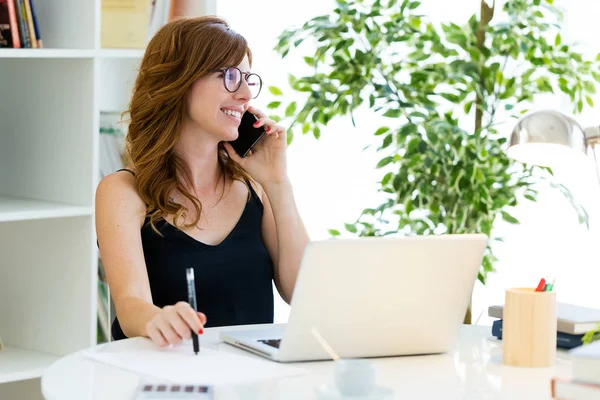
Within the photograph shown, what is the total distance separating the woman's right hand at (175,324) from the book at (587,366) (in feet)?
2.22

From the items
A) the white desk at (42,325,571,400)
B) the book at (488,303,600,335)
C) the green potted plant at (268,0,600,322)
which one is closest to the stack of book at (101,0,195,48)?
the green potted plant at (268,0,600,322)

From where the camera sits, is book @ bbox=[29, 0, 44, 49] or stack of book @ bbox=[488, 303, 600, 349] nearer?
stack of book @ bbox=[488, 303, 600, 349]

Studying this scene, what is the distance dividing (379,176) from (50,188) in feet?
4.19

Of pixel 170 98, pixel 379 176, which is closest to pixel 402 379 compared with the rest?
pixel 170 98

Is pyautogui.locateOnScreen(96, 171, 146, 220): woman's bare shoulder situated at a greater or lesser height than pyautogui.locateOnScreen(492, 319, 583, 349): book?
greater

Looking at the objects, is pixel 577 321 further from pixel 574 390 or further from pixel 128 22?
pixel 128 22

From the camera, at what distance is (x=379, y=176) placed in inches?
144

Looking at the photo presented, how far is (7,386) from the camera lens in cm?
300

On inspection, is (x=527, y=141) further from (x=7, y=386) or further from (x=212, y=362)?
(x=7, y=386)

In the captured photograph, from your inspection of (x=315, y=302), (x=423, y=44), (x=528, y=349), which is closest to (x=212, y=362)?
(x=315, y=302)

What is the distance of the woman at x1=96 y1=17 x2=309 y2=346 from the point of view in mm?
2316

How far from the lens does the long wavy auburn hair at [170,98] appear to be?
234 cm

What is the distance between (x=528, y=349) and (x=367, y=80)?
1.51 metres

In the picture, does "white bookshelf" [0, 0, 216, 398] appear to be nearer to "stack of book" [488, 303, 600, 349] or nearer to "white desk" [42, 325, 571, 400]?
"white desk" [42, 325, 571, 400]
